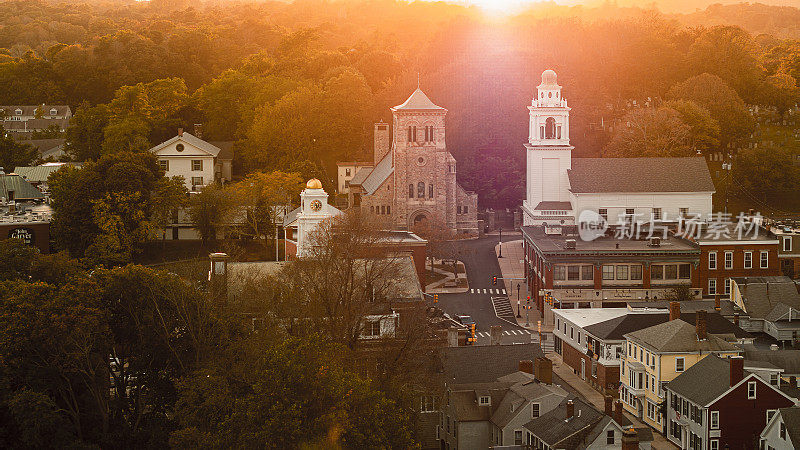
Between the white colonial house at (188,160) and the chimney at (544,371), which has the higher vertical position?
the white colonial house at (188,160)

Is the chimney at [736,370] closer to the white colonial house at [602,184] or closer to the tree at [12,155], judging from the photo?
the white colonial house at [602,184]

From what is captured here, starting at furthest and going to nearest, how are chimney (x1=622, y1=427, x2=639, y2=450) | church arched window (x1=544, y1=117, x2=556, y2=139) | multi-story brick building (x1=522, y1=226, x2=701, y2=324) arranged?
church arched window (x1=544, y1=117, x2=556, y2=139)
multi-story brick building (x1=522, y1=226, x2=701, y2=324)
chimney (x1=622, y1=427, x2=639, y2=450)

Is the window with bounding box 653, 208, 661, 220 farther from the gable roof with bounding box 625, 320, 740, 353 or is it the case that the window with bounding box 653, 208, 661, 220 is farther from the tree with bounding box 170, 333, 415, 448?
the tree with bounding box 170, 333, 415, 448

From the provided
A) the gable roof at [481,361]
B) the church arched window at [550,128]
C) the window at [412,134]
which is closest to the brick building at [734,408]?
the gable roof at [481,361]

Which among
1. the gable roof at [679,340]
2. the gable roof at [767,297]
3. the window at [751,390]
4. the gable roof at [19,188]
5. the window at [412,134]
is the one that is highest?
the window at [412,134]

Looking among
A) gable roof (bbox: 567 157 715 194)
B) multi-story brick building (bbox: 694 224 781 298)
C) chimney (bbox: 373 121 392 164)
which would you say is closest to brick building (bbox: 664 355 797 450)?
multi-story brick building (bbox: 694 224 781 298)

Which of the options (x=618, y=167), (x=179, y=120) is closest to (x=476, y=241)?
(x=618, y=167)

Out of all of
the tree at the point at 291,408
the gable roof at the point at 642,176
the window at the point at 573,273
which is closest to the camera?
the tree at the point at 291,408

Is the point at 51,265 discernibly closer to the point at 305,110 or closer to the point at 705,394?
the point at 705,394

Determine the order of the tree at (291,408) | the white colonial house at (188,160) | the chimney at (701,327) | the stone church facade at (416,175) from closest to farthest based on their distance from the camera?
the tree at (291,408)
the chimney at (701,327)
the stone church facade at (416,175)
the white colonial house at (188,160)
